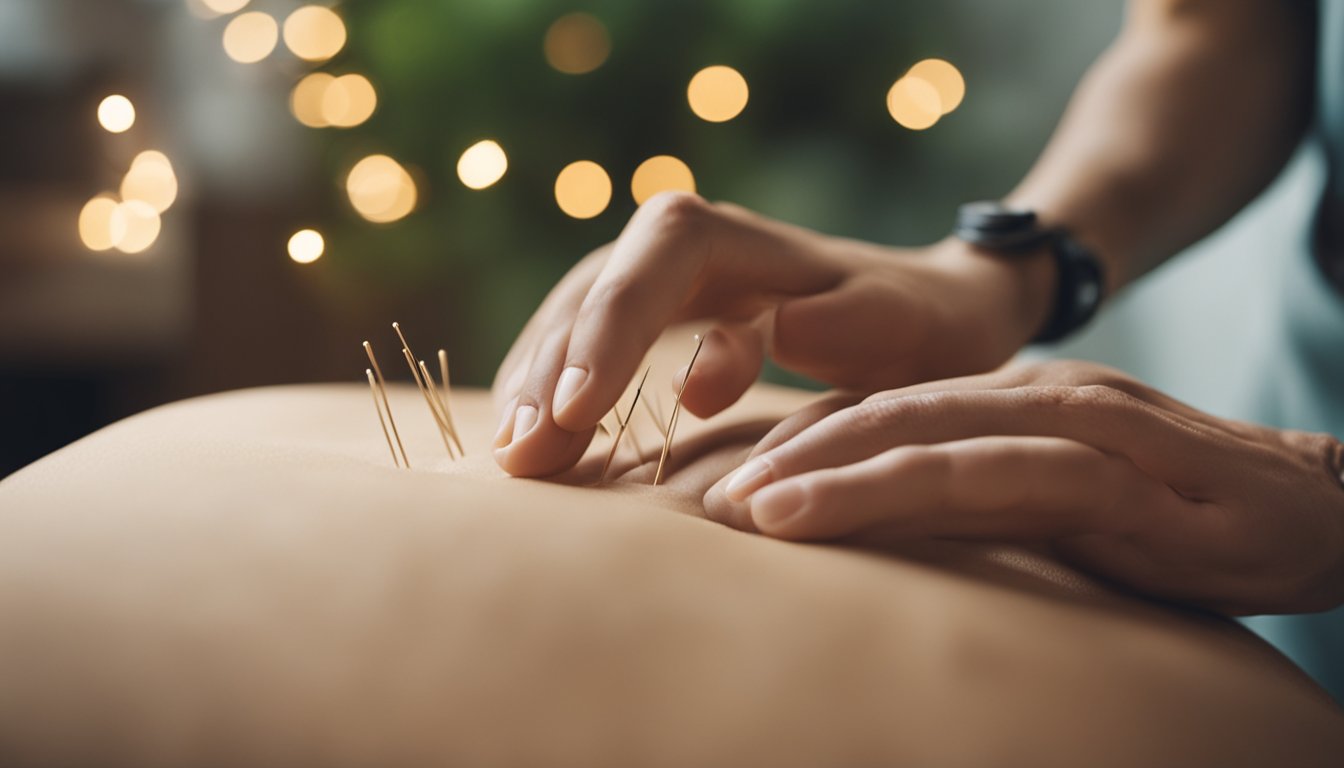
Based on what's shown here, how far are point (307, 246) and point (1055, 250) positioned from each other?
53.7 inches

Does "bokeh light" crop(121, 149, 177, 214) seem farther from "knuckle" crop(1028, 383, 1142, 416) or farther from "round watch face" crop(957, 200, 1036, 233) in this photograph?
"knuckle" crop(1028, 383, 1142, 416)

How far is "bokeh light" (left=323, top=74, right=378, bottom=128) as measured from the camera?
67.0 inches

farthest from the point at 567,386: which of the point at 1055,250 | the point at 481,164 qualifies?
the point at 481,164

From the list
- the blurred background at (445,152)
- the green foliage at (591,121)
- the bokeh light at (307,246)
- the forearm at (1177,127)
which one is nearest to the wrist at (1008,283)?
the forearm at (1177,127)

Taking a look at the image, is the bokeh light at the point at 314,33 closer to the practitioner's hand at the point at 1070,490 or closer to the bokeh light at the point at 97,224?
the bokeh light at the point at 97,224

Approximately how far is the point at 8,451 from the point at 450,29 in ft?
3.71

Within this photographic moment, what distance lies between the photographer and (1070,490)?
1.44 feet

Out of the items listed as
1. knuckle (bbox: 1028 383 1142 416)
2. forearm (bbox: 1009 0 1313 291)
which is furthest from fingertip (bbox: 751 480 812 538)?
forearm (bbox: 1009 0 1313 291)

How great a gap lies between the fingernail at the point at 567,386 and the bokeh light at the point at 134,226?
1.55 meters

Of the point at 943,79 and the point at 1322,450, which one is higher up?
the point at 943,79

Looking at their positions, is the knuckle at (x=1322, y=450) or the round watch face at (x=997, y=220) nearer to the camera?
the knuckle at (x=1322, y=450)

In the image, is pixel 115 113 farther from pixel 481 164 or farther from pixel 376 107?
pixel 481 164

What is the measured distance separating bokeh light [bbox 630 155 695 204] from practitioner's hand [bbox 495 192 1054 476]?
0.88m

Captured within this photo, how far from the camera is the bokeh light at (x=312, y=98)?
1745mm
